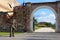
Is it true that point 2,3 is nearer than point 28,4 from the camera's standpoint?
No

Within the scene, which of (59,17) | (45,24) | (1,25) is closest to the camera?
(59,17)

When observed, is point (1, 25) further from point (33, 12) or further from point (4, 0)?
point (4, 0)

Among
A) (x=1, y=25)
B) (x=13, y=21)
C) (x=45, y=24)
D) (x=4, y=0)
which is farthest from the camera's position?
(x=45, y=24)

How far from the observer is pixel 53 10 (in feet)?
122

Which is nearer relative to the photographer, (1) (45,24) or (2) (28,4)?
(2) (28,4)

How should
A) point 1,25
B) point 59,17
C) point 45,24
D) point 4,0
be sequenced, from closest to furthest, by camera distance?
point 59,17, point 1,25, point 4,0, point 45,24

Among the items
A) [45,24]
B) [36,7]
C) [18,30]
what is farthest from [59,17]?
[45,24]

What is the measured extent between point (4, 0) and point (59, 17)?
18.2 meters

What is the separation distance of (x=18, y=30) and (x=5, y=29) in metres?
2.51

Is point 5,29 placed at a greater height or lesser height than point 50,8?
lesser

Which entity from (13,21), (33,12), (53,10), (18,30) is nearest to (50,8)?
(53,10)

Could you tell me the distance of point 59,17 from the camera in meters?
37.1

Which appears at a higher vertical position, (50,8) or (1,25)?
(50,8)

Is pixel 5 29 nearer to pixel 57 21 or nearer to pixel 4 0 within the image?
pixel 57 21
